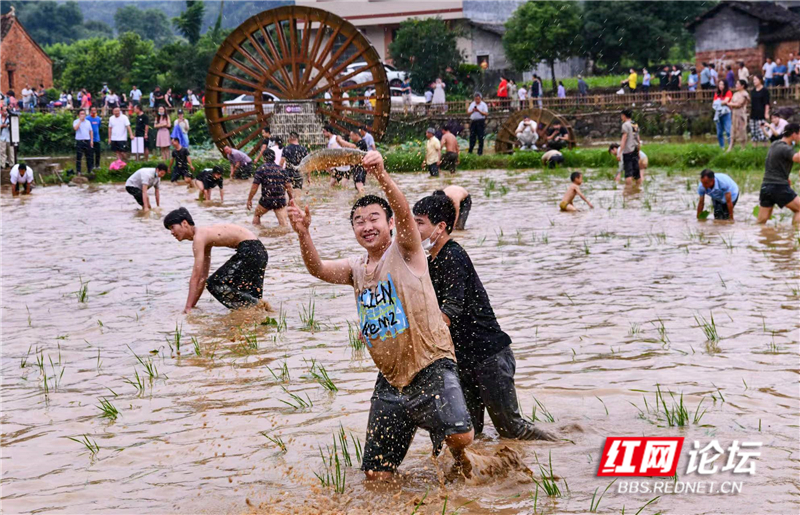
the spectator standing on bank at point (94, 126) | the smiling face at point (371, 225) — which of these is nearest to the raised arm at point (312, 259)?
the smiling face at point (371, 225)

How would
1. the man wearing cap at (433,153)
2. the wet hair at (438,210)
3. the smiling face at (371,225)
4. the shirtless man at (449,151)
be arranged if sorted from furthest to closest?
1. the shirtless man at (449,151)
2. the man wearing cap at (433,153)
3. the wet hair at (438,210)
4. the smiling face at (371,225)

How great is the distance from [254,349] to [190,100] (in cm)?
3068

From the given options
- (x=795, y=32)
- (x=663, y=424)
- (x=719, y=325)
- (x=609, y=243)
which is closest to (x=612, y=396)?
(x=663, y=424)

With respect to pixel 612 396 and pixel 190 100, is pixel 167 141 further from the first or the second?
pixel 612 396

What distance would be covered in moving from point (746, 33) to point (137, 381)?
131 ft

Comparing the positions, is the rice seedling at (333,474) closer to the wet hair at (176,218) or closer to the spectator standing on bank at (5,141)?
the wet hair at (176,218)

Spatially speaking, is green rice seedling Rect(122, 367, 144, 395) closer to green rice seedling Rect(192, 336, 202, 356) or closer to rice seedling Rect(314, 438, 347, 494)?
green rice seedling Rect(192, 336, 202, 356)

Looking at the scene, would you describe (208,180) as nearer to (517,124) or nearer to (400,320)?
(517,124)

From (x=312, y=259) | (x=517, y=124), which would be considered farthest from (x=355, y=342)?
(x=517, y=124)

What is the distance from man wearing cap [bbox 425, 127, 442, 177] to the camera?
21.4 meters

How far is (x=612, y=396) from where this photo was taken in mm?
5922

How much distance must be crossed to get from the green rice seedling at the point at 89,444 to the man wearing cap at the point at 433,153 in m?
16.2

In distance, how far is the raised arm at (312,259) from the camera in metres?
Result: 4.38

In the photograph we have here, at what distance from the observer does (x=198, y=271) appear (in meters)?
8.60
